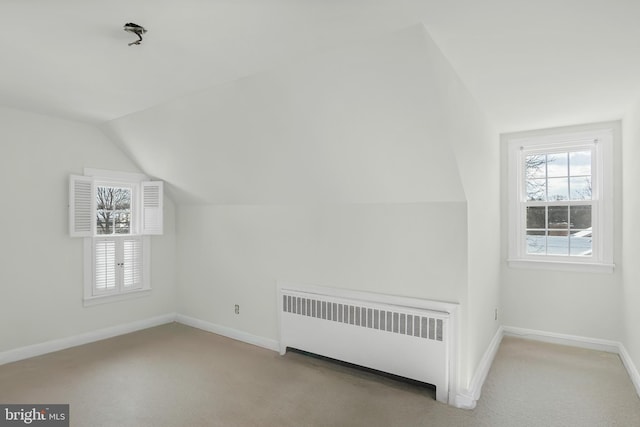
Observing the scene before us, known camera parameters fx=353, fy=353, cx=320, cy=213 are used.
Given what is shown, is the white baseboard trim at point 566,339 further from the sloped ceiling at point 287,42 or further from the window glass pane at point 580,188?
the sloped ceiling at point 287,42

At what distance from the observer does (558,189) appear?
3.86m

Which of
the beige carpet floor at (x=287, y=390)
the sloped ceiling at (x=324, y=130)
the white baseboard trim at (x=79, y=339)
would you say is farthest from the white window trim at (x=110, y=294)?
the sloped ceiling at (x=324, y=130)

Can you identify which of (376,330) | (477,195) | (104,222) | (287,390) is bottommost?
(287,390)

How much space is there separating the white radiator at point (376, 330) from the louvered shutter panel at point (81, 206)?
218 cm

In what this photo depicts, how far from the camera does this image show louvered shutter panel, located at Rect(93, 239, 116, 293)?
3.92m

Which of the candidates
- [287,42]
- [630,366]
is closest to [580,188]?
[630,366]

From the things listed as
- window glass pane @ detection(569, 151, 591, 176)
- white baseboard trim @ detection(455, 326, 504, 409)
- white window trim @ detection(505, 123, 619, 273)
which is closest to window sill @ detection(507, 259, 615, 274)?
white window trim @ detection(505, 123, 619, 273)

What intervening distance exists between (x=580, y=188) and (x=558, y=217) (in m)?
0.37

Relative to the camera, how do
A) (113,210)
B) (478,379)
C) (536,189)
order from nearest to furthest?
(478,379), (536,189), (113,210)

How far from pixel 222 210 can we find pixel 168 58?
2111 mm

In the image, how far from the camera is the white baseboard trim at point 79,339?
3328 millimetres

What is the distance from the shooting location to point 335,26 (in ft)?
6.02

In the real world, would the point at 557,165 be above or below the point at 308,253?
above

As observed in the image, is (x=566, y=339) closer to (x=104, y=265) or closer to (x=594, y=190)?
(x=594, y=190)
